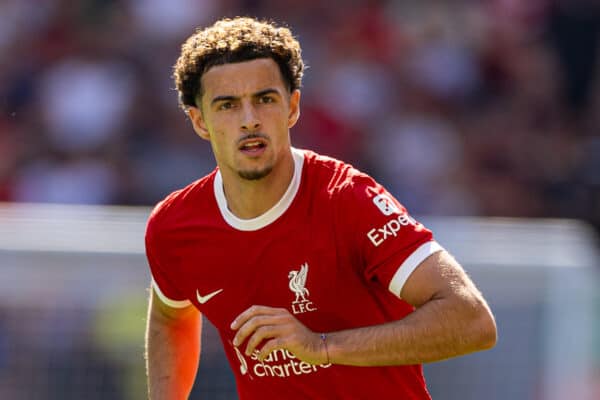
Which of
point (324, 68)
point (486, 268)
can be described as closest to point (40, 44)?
point (324, 68)

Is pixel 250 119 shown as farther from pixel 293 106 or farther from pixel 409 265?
pixel 409 265

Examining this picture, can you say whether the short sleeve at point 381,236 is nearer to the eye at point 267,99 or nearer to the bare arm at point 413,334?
the bare arm at point 413,334

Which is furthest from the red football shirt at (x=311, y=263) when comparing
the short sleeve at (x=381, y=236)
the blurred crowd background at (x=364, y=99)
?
the blurred crowd background at (x=364, y=99)

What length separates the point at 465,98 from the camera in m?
8.84

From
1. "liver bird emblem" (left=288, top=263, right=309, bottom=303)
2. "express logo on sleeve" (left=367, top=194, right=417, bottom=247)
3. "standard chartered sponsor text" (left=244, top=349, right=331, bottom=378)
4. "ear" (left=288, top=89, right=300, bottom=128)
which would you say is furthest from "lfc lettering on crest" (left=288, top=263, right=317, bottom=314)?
"ear" (left=288, top=89, right=300, bottom=128)

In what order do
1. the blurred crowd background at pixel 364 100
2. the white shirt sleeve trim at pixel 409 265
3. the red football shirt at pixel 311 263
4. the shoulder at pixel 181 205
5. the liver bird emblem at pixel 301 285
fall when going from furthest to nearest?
1. the blurred crowd background at pixel 364 100
2. the shoulder at pixel 181 205
3. the liver bird emblem at pixel 301 285
4. the red football shirt at pixel 311 263
5. the white shirt sleeve trim at pixel 409 265

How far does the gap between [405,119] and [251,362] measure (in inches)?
212

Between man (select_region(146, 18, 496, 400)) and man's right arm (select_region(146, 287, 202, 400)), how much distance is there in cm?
19

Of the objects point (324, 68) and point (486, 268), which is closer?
point (486, 268)

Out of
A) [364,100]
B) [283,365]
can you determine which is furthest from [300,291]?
[364,100]

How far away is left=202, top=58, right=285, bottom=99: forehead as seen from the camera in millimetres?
3277

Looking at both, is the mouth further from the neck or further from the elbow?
the elbow

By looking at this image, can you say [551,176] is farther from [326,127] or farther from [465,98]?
[326,127]

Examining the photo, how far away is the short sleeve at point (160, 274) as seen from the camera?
3.59 m
